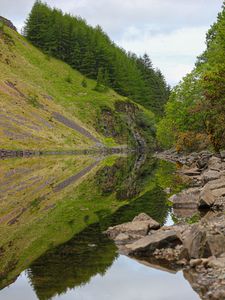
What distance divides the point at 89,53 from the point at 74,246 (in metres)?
143

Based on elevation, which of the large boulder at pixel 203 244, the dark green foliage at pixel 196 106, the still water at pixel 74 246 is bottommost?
the still water at pixel 74 246

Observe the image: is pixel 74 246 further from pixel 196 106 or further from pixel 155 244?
pixel 196 106

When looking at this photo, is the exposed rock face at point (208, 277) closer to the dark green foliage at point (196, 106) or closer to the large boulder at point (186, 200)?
the large boulder at point (186, 200)

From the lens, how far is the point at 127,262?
1487 centimetres

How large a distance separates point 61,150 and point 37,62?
183ft

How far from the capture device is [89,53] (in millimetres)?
154125

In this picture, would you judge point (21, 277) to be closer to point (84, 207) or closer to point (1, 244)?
point (1, 244)

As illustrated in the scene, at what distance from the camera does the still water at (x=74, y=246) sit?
12.1 m

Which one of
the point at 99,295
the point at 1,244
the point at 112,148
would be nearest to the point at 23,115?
the point at 112,148

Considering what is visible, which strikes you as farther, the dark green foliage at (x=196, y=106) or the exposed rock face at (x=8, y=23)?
→ the exposed rock face at (x=8, y=23)

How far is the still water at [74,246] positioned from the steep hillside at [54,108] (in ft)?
150

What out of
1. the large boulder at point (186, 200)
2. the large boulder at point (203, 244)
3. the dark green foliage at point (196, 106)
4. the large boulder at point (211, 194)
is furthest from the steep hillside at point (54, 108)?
the large boulder at point (203, 244)

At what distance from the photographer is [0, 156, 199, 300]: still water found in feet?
39.8

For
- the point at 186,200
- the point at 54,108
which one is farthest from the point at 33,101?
the point at 186,200
